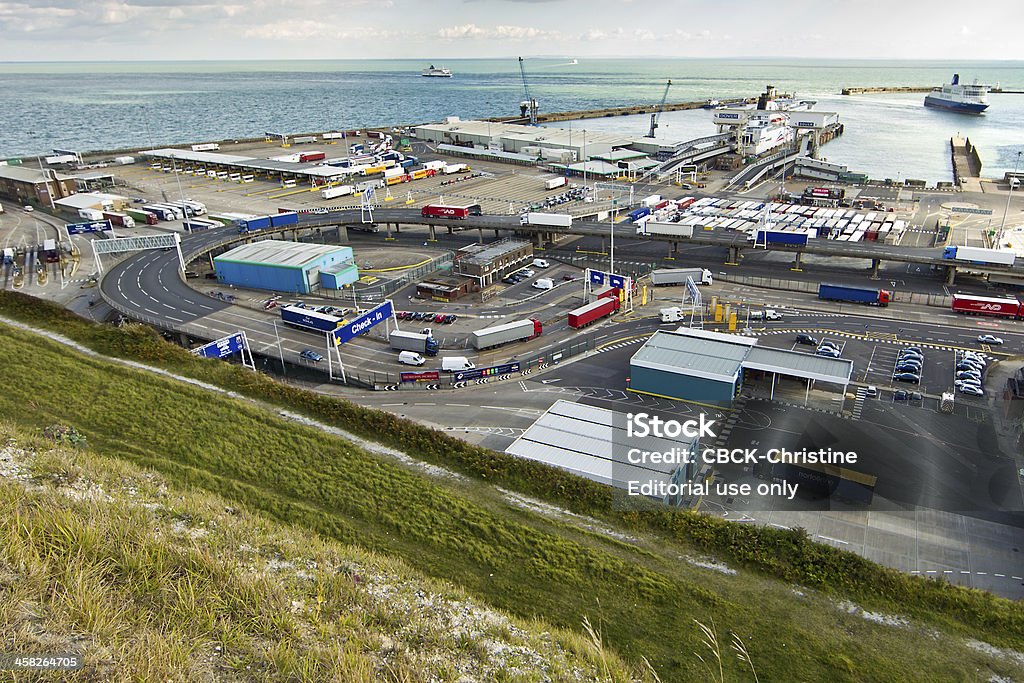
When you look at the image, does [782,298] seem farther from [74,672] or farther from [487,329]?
[74,672]

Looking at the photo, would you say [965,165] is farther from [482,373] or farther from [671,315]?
[482,373]

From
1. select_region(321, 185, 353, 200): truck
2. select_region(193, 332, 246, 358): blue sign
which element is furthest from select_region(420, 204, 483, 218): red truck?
select_region(193, 332, 246, 358): blue sign

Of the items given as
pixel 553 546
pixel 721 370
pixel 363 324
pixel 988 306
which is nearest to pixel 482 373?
pixel 363 324

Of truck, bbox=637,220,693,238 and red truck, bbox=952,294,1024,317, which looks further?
truck, bbox=637,220,693,238

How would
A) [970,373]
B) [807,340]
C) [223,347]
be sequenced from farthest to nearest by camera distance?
1. [807,340]
2. [223,347]
3. [970,373]

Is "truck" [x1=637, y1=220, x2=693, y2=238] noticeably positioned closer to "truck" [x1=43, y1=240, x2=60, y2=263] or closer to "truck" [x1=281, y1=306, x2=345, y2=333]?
"truck" [x1=281, y1=306, x2=345, y2=333]

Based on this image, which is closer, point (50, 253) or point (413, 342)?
point (413, 342)
